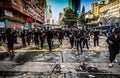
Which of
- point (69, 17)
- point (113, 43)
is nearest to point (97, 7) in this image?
point (69, 17)

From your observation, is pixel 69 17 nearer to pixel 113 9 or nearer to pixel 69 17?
pixel 69 17

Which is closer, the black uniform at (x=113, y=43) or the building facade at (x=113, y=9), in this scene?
the black uniform at (x=113, y=43)

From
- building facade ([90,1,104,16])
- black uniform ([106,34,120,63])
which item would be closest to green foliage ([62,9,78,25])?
building facade ([90,1,104,16])

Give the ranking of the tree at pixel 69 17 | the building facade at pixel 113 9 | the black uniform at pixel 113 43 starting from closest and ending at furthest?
the black uniform at pixel 113 43 < the tree at pixel 69 17 < the building facade at pixel 113 9

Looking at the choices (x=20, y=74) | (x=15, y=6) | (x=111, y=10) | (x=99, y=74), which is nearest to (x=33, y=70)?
(x=20, y=74)

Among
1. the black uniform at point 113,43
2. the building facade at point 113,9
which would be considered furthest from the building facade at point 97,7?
the black uniform at point 113,43

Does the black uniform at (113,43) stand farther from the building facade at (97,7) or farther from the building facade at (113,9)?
the building facade at (97,7)

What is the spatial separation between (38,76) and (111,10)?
366 ft

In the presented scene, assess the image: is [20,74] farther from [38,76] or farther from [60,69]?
[60,69]

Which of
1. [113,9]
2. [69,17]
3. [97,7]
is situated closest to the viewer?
[69,17]

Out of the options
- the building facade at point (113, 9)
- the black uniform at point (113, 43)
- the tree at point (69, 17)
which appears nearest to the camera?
the black uniform at point (113, 43)

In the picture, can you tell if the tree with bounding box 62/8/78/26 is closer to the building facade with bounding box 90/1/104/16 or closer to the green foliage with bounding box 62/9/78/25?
the green foliage with bounding box 62/9/78/25

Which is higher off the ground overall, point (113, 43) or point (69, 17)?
point (69, 17)

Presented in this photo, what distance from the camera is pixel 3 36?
28.4 metres
